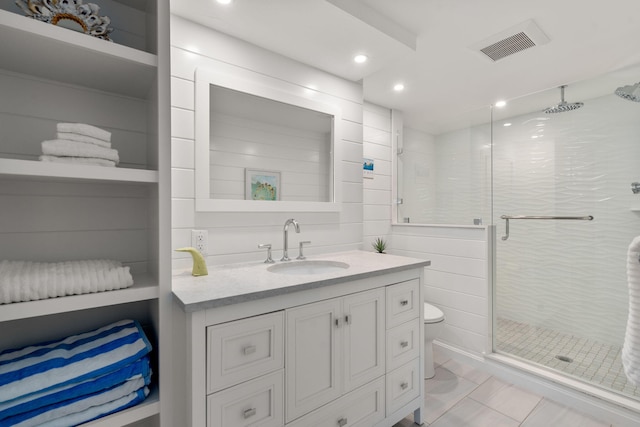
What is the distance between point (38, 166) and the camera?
34.8 inches

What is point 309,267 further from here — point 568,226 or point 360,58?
point 568,226

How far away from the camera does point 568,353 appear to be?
2.20m

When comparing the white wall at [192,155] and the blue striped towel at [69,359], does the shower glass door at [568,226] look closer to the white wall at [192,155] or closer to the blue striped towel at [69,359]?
the white wall at [192,155]

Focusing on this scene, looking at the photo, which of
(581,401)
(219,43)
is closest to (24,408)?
(219,43)

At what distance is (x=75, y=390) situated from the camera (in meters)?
0.93

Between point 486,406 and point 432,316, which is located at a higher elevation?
point 432,316

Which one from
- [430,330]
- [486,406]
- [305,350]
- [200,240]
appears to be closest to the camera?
[305,350]

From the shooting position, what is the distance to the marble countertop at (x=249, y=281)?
1.07 m

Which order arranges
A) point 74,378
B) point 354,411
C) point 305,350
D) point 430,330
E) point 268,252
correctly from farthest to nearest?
point 430,330 → point 268,252 → point 354,411 → point 305,350 → point 74,378

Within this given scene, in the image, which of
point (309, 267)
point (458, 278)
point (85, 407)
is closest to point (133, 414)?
point (85, 407)

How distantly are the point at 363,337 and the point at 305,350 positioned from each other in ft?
1.17

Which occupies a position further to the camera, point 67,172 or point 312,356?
point 312,356

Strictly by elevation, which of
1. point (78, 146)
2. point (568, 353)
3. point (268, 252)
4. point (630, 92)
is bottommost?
point (568, 353)

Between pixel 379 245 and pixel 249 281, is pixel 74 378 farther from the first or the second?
pixel 379 245
